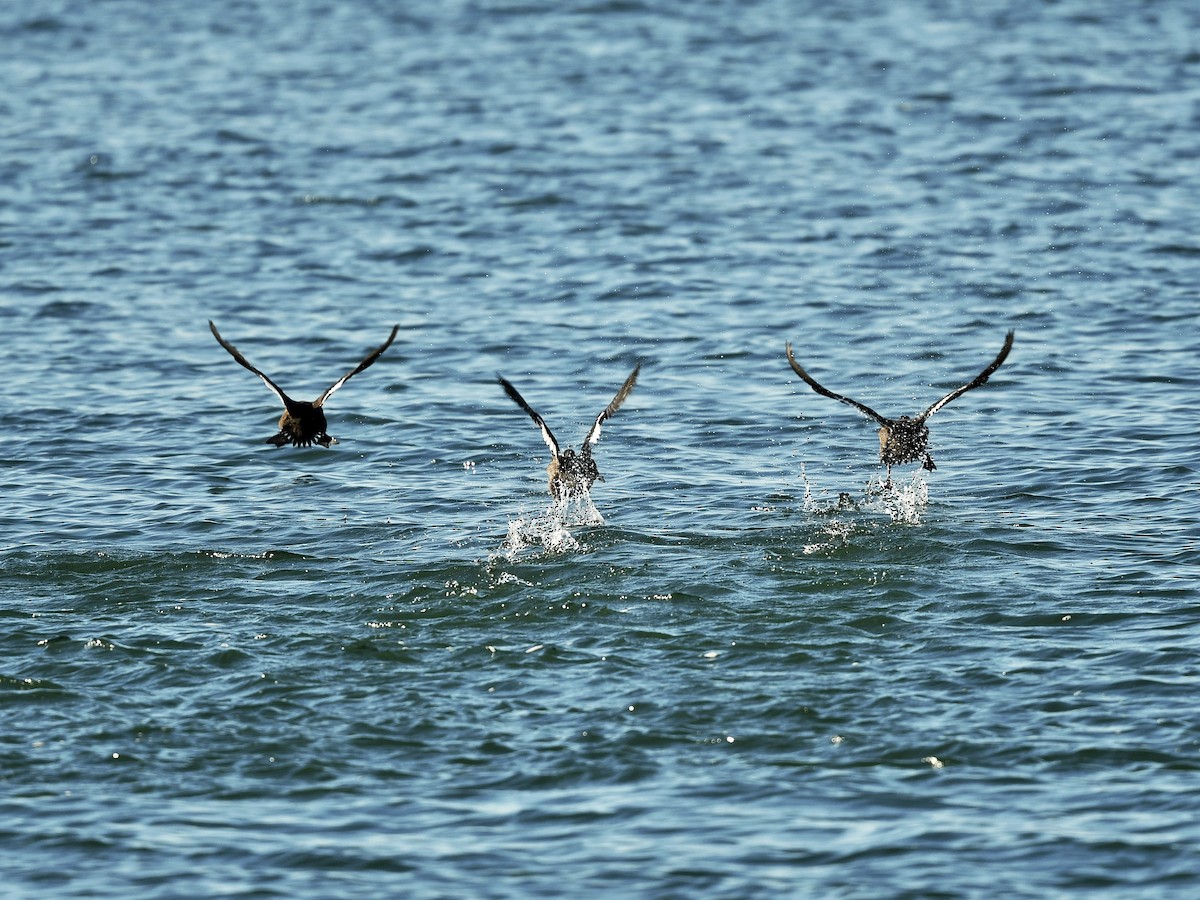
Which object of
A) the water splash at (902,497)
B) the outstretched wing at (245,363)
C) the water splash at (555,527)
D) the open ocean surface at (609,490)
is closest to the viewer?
the open ocean surface at (609,490)

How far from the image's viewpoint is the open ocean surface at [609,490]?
39.7 ft

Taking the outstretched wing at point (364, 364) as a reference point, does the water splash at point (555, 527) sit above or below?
below

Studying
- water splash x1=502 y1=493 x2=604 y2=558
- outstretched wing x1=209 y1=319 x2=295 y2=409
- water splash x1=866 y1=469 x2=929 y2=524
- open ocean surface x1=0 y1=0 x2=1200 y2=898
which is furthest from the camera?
water splash x1=866 y1=469 x2=929 y2=524

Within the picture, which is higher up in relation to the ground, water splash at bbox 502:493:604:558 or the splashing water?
the splashing water

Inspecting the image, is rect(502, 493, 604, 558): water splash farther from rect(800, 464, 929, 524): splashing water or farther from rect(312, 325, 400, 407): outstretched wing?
rect(312, 325, 400, 407): outstretched wing

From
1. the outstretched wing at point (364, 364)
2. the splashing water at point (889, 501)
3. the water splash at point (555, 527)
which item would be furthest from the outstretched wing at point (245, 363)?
the splashing water at point (889, 501)

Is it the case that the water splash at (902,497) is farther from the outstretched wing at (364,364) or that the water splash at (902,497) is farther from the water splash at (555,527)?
the outstretched wing at (364,364)

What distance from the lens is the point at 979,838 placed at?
11.6 metres

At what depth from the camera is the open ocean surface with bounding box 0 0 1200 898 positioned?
12094mm

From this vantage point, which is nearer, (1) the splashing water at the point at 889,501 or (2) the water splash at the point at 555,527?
(2) the water splash at the point at 555,527

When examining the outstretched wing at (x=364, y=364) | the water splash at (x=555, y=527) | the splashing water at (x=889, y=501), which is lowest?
the water splash at (x=555, y=527)

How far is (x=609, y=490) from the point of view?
19172 mm

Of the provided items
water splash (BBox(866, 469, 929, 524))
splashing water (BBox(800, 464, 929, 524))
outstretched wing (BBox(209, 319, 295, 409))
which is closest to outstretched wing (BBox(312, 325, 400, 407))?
outstretched wing (BBox(209, 319, 295, 409))

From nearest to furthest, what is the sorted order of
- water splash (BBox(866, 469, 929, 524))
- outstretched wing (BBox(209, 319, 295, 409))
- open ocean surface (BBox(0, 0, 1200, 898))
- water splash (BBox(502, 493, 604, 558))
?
open ocean surface (BBox(0, 0, 1200, 898)) < outstretched wing (BBox(209, 319, 295, 409)) < water splash (BBox(502, 493, 604, 558)) < water splash (BBox(866, 469, 929, 524))
